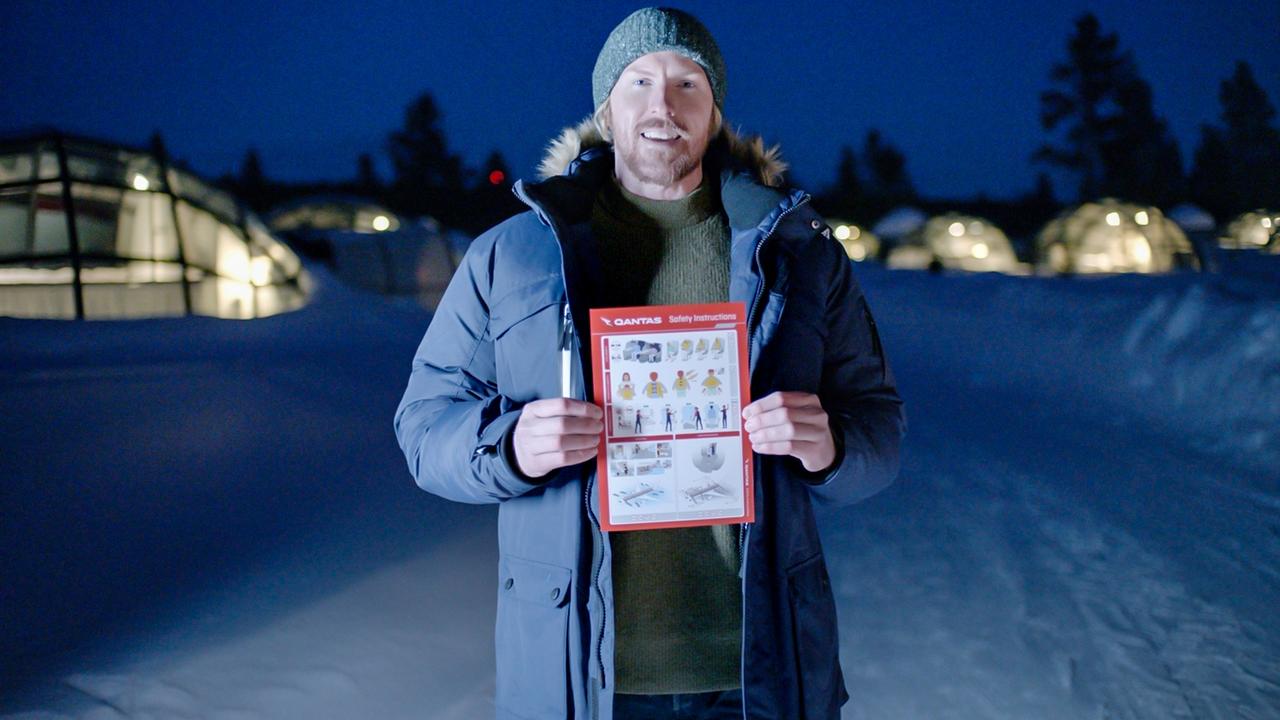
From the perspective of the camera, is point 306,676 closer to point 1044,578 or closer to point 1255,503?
point 1044,578

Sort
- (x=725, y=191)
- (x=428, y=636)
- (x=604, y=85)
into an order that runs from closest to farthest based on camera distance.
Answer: (x=725, y=191) < (x=604, y=85) < (x=428, y=636)

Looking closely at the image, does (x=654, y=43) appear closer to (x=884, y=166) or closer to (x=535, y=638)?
(x=535, y=638)

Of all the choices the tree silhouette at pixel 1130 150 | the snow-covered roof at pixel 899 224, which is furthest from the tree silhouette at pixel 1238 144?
the snow-covered roof at pixel 899 224

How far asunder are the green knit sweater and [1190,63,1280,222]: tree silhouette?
60.0 m

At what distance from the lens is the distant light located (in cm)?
1620

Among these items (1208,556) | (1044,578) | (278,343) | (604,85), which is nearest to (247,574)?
(604,85)

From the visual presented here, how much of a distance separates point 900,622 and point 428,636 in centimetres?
262

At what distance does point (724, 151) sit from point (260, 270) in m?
15.9

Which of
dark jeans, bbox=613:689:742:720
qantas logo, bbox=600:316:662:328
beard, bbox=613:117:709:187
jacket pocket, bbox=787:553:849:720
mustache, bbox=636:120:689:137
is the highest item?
mustache, bbox=636:120:689:137

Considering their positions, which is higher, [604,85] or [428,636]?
[604,85]

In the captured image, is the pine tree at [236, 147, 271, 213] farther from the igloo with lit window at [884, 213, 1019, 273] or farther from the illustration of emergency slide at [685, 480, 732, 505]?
the illustration of emergency slide at [685, 480, 732, 505]

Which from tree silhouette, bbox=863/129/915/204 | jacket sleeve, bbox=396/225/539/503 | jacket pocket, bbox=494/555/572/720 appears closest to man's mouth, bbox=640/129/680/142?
jacket sleeve, bbox=396/225/539/503

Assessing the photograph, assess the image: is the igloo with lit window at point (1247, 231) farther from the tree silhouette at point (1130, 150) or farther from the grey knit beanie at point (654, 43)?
the grey knit beanie at point (654, 43)

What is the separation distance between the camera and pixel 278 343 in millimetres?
12125
